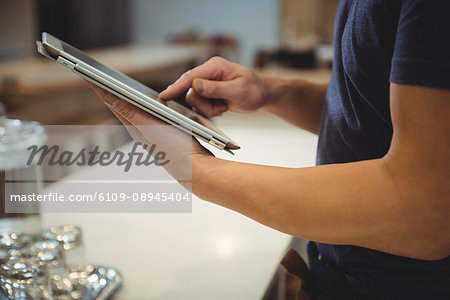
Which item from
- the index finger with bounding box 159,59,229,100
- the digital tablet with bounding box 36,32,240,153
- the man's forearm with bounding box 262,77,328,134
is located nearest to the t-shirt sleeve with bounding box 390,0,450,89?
the digital tablet with bounding box 36,32,240,153

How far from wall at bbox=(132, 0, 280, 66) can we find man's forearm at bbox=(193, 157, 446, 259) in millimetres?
6943

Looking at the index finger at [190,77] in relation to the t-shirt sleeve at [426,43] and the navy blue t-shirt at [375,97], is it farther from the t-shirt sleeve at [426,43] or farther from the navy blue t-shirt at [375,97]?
the t-shirt sleeve at [426,43]

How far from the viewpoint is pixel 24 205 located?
797 mm

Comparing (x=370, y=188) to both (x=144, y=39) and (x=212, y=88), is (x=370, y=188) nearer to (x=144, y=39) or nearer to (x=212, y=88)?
(x=212, y=88)

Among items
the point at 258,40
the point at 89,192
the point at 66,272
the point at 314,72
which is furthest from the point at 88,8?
the point at 66,272

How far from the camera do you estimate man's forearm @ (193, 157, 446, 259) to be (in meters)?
0.49

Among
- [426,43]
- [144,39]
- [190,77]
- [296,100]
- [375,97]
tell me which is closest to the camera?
[426,43]

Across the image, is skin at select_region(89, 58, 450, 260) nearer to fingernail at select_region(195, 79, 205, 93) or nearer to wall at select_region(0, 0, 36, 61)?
fingernail at select_region(195, 79, 205, 93)

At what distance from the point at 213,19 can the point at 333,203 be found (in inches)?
295

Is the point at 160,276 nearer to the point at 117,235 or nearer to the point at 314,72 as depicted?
the point at 117,235

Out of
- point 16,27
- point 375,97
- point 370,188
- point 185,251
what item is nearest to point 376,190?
point 370,188

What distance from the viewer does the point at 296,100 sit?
3.06 ft

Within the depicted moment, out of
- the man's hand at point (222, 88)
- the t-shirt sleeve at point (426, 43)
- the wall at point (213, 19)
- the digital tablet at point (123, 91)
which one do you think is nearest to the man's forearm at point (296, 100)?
the man's hand at point (222, 88)

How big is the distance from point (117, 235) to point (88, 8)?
612 centimetres
